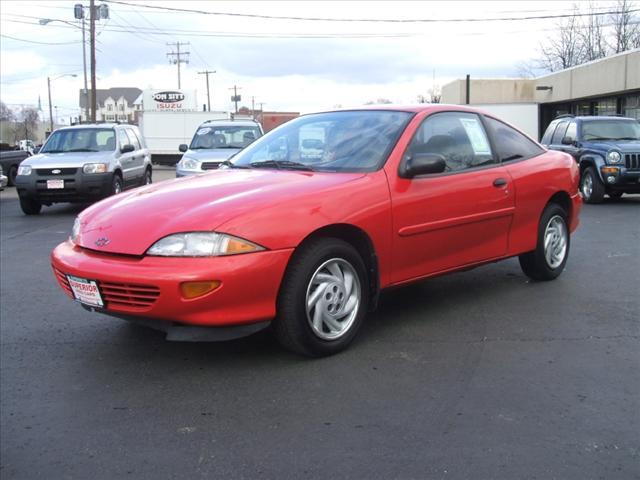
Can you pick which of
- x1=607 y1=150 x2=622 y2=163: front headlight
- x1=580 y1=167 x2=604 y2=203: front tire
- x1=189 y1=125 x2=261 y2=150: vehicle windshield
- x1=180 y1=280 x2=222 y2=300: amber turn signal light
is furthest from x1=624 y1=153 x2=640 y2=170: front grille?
x1=180 y1=280 x2=222 y2=300: amber turn signal light

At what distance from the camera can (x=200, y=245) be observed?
3.54 meters

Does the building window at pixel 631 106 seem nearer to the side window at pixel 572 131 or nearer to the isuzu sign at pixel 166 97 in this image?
the side window at pixel 572 131

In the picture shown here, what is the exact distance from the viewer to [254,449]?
2.90 meters

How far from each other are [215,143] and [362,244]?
965cm

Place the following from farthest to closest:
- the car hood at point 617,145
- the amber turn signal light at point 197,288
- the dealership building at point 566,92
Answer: the dealership building at point 566,92 → the car hood at point 617,145 → the amber turn signal light at point 197,288

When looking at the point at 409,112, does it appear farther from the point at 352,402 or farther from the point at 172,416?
the point at 172,416

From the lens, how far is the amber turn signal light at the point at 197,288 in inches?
136

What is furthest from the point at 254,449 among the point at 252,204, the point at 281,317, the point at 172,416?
the point at 252,204

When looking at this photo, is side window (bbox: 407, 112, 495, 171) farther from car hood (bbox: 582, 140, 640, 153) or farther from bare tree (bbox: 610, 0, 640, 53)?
bare tree (bbox: 610, 0, 640, 53)

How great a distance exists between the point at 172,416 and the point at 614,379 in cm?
244

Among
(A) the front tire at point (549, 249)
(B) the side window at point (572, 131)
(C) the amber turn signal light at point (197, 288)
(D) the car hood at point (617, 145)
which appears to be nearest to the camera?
(C) the amber turn signal light at point (197, 288)

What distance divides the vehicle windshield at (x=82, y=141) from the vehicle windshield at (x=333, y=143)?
8.44 metres

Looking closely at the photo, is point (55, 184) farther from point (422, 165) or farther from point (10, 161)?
point (422, 165)

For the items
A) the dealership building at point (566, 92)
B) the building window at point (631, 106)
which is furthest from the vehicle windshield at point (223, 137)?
the building window at point (631, 106)
